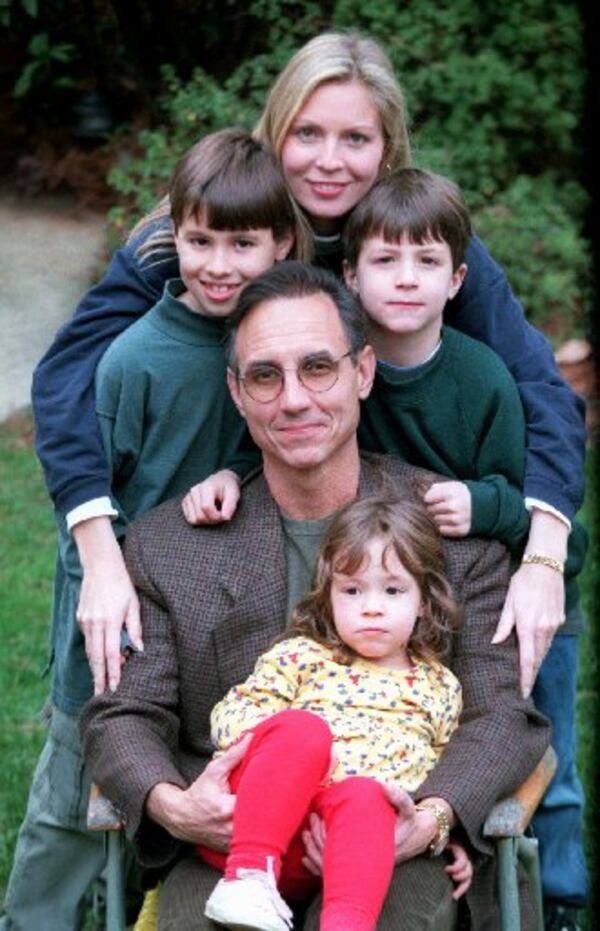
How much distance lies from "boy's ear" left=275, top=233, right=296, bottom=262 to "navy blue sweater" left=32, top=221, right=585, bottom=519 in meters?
0.18

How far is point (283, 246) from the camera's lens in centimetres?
400

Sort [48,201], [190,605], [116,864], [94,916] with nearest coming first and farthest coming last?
[116,864] → [190,605] → [94,916] → [48,201]

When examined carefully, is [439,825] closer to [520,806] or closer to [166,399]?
[520,806]

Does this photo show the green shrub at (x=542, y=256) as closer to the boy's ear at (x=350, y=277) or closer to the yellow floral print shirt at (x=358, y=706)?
the boy's ear at (x=350, y=277)

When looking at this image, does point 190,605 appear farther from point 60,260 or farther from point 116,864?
point 60,260

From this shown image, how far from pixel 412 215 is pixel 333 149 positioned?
290 millimetres

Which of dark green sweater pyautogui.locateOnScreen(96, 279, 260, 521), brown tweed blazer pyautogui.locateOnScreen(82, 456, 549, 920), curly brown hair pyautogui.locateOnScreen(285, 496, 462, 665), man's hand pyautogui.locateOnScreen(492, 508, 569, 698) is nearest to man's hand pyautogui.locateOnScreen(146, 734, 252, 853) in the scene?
brown tweed blazer pyautogui.locateOnScreen(82, 456, 549, 920)

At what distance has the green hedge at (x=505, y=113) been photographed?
9.14 metres

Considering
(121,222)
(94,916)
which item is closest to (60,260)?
(121,222)

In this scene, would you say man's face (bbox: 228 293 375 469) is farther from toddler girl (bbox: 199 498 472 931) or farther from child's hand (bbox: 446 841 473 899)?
child's hand (bbox: 446 841 473 899)

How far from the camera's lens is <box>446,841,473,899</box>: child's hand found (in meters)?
3.57

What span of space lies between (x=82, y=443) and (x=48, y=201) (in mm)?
7186

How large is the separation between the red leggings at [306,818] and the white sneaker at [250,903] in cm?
2

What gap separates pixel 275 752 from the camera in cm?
336
